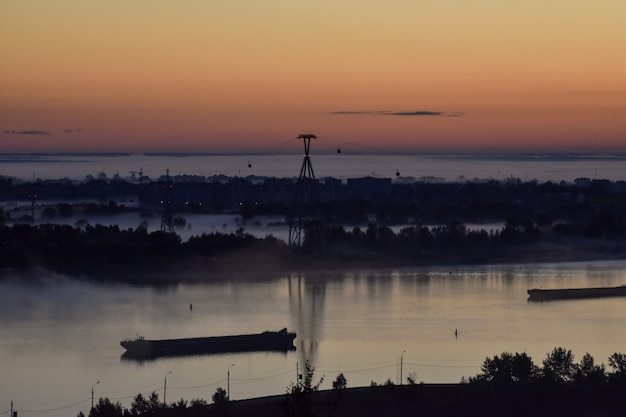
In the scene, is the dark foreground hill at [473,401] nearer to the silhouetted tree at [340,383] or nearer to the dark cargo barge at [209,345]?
the silhouetted tree at [340,383]

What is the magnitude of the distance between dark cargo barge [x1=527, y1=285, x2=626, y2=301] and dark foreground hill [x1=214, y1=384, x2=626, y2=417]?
16.1ft

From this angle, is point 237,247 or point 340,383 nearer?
point 340,383

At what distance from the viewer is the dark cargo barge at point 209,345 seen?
8586 mm

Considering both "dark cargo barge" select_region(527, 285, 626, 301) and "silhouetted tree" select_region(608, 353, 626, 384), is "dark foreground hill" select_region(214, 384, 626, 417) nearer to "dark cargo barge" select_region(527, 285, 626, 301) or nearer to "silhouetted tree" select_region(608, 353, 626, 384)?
"silhouetted tree" select_region(608, 353, 626, 384)

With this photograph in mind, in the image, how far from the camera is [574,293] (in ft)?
40.2

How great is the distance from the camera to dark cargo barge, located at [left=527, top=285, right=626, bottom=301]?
11786 millimetres

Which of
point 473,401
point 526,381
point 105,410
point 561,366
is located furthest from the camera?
point 561,366

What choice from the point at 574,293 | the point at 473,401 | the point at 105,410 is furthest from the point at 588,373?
the point at 574,293

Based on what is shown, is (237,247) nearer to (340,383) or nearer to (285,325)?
(285,325)

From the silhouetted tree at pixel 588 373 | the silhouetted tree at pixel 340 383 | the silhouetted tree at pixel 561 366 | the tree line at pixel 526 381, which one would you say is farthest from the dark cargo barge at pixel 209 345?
the silhouetted tree at pixel 588 373

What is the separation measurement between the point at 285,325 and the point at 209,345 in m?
1.29

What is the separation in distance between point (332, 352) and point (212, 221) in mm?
16336

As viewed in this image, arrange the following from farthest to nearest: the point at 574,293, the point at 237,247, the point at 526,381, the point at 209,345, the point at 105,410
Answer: the point at 237,247 → the point at 574,293 → the point at 209,345 → the point at 526,381 → the point at 105,410

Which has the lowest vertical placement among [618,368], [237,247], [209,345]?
[209,345]
